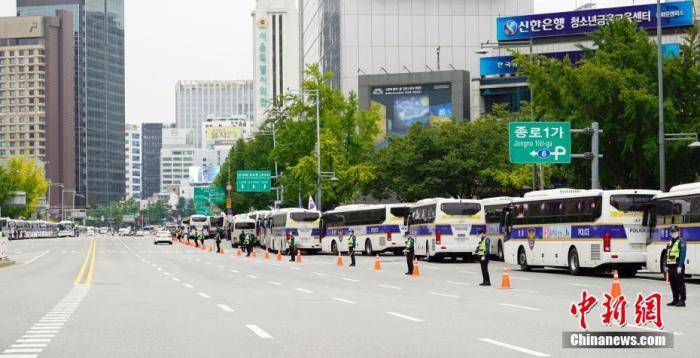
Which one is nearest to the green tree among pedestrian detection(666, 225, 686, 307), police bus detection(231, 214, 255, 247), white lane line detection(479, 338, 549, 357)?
pedestrian detection(666, 225, 686, 307)

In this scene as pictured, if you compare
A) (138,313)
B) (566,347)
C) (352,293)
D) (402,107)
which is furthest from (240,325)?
(402,107)

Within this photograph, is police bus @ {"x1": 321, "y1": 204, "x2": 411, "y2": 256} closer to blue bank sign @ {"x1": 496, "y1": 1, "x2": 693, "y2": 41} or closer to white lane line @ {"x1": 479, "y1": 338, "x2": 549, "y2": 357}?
blue bank sign @ {"x1": 496, "y1": 1, "x2": 693, "y2": 41}

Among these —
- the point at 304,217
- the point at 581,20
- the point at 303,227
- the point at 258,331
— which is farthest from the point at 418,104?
the point at 258,331

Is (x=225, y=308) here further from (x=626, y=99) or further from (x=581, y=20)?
(x=581, y=20)

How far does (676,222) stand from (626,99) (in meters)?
13.4

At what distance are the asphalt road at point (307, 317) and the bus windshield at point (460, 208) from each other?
1502 centimetres

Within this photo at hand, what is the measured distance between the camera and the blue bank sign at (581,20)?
91.7 metres

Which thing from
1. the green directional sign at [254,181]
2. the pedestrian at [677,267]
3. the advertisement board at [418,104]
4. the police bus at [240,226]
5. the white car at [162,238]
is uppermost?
the advertisement board at [418,104]

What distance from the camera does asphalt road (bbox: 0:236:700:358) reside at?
46.1 feet

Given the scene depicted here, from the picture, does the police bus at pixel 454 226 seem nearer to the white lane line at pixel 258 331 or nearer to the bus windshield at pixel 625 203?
the bus windshield at pixel 625 203

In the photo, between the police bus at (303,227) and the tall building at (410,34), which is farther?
the tall building at (410,34)

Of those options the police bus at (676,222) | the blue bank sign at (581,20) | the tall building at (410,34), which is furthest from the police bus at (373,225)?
the tall building at (410,34)

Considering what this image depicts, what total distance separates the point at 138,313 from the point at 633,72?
1239 inches

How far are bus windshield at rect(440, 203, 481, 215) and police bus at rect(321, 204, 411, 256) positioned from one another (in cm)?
571
